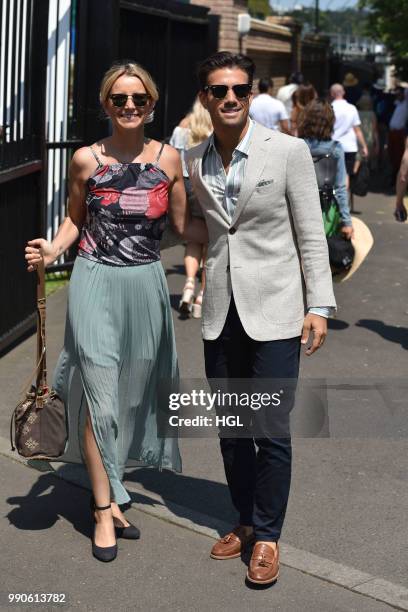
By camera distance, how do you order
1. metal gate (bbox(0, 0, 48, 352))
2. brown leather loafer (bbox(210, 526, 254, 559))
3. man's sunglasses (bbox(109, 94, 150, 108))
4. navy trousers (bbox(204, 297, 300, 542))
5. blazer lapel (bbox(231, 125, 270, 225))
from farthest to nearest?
metal gate (bbox(0, 0, 48, 352)) → brown leather loafer (bbox(210, 526, 254, 559)) → man's sunglasses (bbox(109, 94, 150, 108)) → navy trousers (bbox(204, 297, 300, 542)) → blazer lapel (bbox(231, 125, 270, 225))

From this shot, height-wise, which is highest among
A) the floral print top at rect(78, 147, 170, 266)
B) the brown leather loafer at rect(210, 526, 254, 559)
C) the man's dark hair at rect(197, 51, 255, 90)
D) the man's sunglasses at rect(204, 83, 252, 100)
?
the man's dark hair at rect(197, 51, 255, 90)

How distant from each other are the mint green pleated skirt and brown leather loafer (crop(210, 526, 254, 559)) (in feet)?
1.52

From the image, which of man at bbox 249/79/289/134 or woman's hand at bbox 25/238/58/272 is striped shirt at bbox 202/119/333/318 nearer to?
woman's hand at bbox 25/238/58/272

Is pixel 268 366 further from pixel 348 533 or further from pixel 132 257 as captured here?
pixel 348 533

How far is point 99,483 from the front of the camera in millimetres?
4762

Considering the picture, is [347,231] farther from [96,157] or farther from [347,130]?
[347,130]

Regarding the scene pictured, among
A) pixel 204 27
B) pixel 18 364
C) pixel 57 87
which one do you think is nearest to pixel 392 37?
pixel 204 27

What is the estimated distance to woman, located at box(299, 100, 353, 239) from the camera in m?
8.89

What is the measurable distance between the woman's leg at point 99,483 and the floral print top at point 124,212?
0.70 m

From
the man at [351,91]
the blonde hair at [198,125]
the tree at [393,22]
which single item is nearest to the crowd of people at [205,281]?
the blonde hair at [198,125]

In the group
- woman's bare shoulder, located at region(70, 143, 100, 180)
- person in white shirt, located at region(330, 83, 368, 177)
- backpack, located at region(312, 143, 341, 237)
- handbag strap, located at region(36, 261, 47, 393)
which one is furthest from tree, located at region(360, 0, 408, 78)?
handbag strap, located at region(36, 261, 47, 393)

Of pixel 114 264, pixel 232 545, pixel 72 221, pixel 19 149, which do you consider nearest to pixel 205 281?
pixel 114 264

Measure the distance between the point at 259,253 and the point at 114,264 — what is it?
63 centimetres

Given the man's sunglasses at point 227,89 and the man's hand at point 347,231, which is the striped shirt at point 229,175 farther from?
the man's hand at point 347,231
